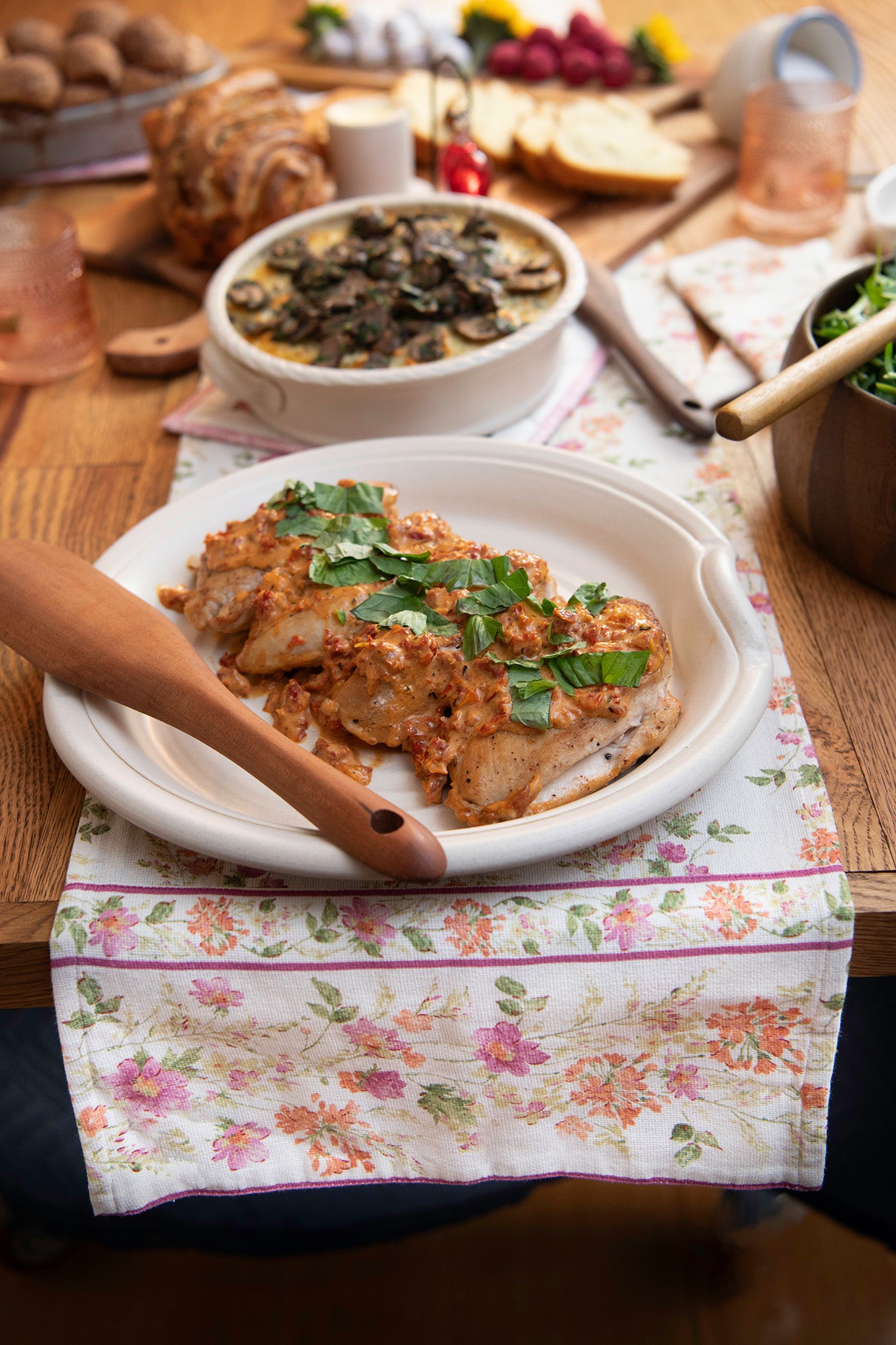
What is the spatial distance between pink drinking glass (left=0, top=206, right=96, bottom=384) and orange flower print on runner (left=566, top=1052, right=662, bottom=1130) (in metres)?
2.02

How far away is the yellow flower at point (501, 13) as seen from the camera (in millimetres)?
3633

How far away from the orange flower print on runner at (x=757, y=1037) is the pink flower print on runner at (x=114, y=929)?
0.68 metres

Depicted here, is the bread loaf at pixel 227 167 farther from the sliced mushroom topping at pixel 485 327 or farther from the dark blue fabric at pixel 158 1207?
the dark blue fabric at pixel 158 1207

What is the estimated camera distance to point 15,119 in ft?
10.2

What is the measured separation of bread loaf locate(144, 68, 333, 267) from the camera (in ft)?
8.61

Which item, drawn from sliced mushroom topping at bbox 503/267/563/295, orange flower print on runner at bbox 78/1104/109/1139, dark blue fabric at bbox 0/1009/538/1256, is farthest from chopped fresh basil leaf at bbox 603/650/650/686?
sliced mushroom topping at bbox 503/267/563/295

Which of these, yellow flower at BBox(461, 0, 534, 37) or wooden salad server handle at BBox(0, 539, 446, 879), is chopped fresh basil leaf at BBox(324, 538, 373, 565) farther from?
yellow flower at BBox(461, 0, 534, 37)

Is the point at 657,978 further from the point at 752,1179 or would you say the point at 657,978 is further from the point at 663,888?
the point at 752,1179

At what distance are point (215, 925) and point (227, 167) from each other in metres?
2.11

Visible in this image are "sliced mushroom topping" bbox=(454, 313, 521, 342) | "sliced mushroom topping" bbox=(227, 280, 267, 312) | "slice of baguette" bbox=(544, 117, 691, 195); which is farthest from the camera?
"slice of baguette" bbox=(544, 117, 691, 195)

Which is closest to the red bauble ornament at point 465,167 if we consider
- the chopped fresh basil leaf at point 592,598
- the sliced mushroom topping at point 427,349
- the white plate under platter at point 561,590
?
the sliced mushroom topping at point 427,349

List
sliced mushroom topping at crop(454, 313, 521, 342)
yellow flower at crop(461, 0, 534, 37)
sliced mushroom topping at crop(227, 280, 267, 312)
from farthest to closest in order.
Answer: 1. yellow flower at crop(461, 0, 534, 37)
2. sliced mushroom topping at crop(227, 280, 267, 312)
3. sliced mushroom topping at crop(454, 313, 521, 342)

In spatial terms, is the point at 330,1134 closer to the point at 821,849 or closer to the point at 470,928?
the point at 470,928

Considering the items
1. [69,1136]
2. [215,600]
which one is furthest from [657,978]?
[69,1136]
